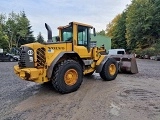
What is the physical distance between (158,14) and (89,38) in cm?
3128

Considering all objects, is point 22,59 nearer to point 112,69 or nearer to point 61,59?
point 61,59

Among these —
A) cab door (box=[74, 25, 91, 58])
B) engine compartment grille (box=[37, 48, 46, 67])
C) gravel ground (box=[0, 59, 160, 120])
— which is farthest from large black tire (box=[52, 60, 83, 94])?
cab door (box=[74, 25, 91, 58])

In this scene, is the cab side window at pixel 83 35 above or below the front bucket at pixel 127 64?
above

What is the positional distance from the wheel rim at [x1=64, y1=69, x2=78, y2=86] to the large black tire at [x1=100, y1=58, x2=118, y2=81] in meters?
2.00

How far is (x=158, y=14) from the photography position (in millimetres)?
35781

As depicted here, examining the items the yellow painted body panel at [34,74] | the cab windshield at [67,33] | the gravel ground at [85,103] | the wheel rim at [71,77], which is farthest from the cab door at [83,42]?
the yellow painted body panel at [34,74]

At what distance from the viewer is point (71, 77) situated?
274 inches

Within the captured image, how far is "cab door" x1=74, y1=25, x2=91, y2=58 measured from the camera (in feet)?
25.5

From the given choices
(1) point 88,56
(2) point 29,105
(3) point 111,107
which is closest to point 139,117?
(3) point 111,107

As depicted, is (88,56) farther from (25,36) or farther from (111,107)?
→ (25,36)

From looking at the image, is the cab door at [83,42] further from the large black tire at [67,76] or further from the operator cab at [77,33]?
the large black tire at [67,76]

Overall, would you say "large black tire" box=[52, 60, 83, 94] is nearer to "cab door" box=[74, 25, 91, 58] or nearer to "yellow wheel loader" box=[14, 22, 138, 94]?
"yellow wheel loader" box=[14, 22, 138, 94]

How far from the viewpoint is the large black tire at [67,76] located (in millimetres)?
6512

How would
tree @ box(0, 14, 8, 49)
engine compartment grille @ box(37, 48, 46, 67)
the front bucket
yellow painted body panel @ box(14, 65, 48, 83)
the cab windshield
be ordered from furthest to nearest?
tree @ box(0, 14, 8, 49), the front bucket, the cab windshield, engine compartment grille @ box(37, 48, 46, 67), yellow painted body panel @ box(14, 65, 48, 83)
